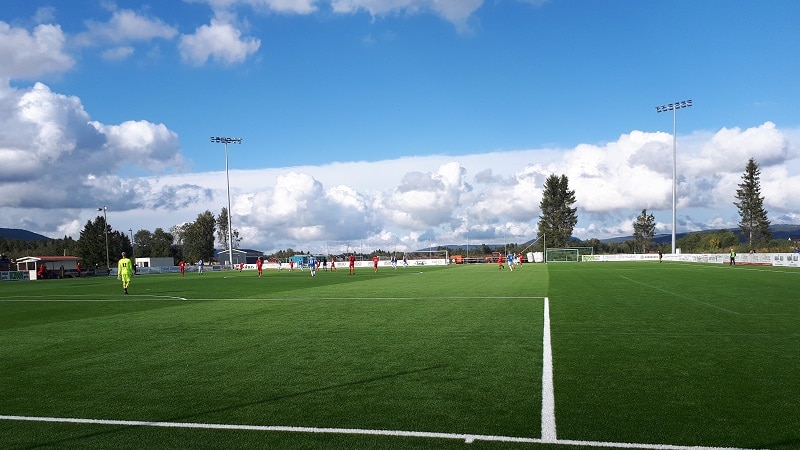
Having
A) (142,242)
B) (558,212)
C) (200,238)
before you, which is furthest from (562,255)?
(142,242)

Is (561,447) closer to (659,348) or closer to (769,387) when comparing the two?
(769,387)

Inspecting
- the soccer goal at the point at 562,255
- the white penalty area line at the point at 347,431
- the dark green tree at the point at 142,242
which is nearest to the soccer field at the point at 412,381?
the white penalty area line at the point at 347,431

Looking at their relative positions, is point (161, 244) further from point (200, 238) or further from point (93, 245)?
point (93, 245)

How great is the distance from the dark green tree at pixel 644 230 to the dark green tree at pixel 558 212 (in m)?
30.2

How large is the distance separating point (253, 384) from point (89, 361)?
3606 millimetres

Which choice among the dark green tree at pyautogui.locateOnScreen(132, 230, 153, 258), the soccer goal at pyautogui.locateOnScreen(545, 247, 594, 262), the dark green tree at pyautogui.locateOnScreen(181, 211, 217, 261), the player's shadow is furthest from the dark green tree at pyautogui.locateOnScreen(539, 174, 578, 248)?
the player's shadow

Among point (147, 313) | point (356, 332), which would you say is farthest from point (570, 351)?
point (147, 313)

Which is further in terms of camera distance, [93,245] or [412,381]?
[93,245]

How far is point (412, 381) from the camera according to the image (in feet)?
24.0

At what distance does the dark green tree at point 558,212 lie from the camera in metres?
113

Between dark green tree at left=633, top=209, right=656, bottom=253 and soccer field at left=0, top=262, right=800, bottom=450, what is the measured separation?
421 feet

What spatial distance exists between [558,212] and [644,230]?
3496 centimetres

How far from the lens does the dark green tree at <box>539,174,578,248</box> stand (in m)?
113

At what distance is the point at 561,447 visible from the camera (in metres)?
4.89
